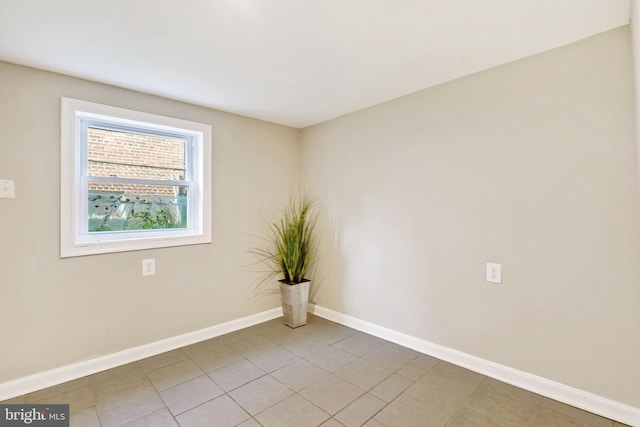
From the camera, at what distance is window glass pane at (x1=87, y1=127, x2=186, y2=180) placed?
2367mm

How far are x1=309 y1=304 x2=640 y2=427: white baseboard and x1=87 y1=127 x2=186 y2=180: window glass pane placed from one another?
92.8 inches

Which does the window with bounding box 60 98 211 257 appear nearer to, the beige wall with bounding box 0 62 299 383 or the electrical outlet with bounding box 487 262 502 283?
the beige wall with bounding box 0 62 299 383

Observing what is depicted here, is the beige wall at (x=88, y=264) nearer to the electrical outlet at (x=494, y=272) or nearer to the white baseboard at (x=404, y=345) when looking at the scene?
the white baseboard at (x=404, y=345)

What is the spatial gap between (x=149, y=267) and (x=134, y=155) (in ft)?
3.15

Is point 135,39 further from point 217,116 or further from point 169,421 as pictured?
point 169,421

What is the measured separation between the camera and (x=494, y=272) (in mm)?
2096

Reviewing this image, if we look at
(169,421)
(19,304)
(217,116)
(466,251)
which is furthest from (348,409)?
(217,116)

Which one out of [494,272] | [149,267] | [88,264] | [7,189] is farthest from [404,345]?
[7,189]

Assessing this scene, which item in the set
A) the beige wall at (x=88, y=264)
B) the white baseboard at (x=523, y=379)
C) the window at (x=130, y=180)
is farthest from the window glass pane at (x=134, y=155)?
the white baseboard at (x=523, y=379)

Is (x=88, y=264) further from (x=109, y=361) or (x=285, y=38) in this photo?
(x=285, y=38)

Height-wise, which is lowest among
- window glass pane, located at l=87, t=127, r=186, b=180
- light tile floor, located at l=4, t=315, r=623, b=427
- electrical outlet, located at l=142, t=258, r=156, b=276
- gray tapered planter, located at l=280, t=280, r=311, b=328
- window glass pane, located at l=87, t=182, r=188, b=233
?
light tile floor, located at l=4, t=315, r=623, b=427

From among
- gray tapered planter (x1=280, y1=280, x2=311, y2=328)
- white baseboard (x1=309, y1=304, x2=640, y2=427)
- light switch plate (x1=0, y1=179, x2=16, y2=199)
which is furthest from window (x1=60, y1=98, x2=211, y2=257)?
white baseboard (x1=309, y1=304, x2=640, y2=427)

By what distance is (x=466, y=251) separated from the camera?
223 cm

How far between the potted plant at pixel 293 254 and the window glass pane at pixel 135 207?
898 millimetres
